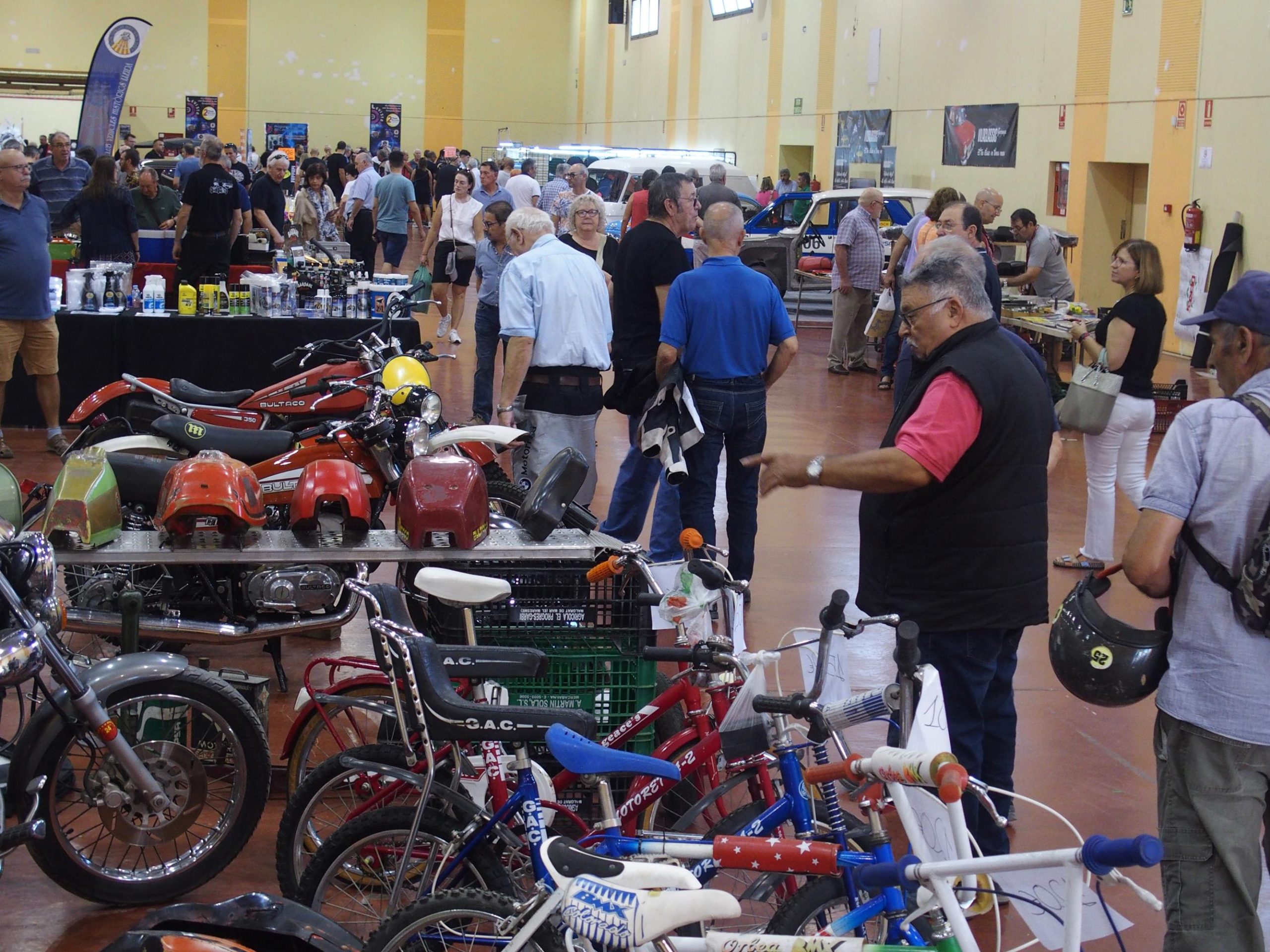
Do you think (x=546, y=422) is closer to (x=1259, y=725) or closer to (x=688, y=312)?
(x=688, y=312)

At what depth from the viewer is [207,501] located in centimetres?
440

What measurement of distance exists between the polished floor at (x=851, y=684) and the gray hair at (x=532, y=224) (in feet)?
6.76

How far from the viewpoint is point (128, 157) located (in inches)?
814

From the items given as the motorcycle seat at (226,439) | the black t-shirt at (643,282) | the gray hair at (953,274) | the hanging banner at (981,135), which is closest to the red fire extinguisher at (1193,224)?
the hanging banner at (981,135)

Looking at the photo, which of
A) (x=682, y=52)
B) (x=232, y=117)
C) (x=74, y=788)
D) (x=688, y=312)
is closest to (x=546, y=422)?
(x=688, y=312)

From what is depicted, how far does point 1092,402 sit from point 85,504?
15.5ft

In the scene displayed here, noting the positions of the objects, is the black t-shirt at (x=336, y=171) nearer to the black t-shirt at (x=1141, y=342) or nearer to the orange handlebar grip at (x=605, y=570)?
the black t-shirt at (x=1141, y=342)

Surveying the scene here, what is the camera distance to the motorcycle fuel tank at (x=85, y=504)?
13.8ft

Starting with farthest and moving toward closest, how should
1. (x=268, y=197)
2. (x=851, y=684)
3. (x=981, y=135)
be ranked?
(x=981, y=135) < (x=268, y=197) < (x=851, y=684)

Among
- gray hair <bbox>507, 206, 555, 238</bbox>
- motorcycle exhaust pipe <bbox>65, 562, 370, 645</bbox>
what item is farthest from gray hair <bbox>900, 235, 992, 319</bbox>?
gray hair <bbox>507, 206, 555, 238</bbox>

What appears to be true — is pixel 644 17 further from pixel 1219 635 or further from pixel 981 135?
pixel 1219 635

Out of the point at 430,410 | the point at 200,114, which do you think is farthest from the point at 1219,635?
the point at 200,114

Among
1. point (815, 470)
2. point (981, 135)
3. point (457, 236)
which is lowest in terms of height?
point (815, 470)

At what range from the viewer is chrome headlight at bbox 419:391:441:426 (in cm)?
609
